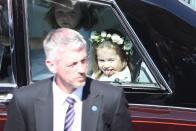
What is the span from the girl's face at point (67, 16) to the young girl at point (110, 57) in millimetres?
126

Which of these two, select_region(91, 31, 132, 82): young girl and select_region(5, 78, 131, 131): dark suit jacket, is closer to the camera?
select_region(5, 78, 131, 131): dark suit jacket

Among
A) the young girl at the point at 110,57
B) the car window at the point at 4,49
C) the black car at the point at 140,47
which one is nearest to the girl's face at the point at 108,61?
the young girl at the point at 110,57

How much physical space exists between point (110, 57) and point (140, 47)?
0.27m

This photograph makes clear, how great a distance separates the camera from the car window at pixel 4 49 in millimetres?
→ 3371

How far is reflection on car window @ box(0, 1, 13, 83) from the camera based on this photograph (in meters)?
3.37

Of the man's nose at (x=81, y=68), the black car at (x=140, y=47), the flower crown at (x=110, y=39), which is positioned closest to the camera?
the man's nose at (x=81, y=68)

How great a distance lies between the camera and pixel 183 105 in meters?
3.29

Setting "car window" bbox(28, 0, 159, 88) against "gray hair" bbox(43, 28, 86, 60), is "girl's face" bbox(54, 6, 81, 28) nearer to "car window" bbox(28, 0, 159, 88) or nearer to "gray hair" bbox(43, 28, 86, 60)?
"car window" bbox(28, 0, 159, 88)

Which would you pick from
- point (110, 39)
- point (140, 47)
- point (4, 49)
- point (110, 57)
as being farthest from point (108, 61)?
point (4, 49)

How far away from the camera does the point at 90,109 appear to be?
266 centimetres

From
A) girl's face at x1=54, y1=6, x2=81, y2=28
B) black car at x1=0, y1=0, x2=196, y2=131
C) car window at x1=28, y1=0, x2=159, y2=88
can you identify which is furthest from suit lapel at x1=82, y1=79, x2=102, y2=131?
girl's face at x1=54, y1=6, x2=81, y2=28

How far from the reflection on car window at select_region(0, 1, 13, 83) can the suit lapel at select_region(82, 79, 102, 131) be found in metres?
0.81

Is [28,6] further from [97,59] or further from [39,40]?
[97,59]

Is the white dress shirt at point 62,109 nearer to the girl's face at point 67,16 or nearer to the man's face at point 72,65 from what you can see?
the man's face at point 72,65
